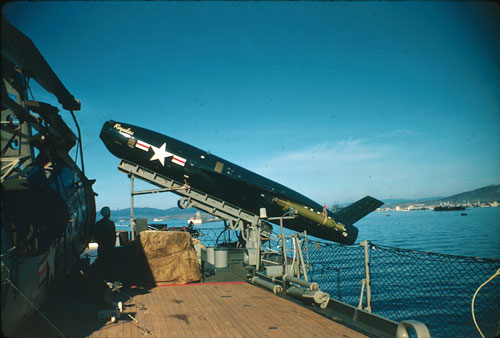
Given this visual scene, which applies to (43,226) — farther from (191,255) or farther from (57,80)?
(191,255)

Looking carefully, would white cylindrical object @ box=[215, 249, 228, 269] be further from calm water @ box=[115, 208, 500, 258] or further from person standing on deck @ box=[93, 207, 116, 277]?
person standing on deck @ box=[93, 207, 116, 277]

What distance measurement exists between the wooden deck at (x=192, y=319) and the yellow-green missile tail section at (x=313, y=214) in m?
10.9

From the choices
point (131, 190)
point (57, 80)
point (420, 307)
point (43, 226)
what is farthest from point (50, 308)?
point (420, 307)

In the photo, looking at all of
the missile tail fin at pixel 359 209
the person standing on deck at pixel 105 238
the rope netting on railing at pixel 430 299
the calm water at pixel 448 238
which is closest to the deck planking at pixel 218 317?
the person standing on deck at pixel 105 238

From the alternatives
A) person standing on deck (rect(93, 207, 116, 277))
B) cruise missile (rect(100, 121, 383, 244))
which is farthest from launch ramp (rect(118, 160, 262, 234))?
person standing on deck (rect(93, 207, 116, 277))

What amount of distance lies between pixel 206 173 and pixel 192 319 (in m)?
10.7

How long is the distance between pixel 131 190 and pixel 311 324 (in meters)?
12.2

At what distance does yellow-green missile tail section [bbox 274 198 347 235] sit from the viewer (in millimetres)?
19328

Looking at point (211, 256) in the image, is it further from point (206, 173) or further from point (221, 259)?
point (206, 173)

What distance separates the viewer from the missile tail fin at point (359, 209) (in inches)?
1019

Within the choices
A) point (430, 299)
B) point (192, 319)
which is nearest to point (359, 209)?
point (430, 299)

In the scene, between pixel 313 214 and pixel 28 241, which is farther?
pixel 313 214

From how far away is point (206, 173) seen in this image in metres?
16.6

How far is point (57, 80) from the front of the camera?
6277mm
